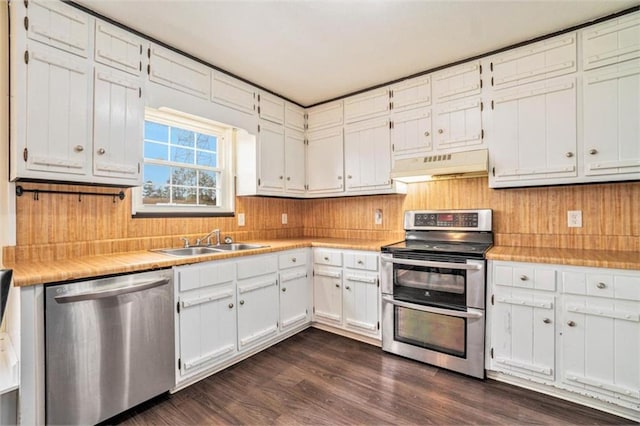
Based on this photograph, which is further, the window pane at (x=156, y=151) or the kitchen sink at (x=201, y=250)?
the window pane at (x=156, y=151)

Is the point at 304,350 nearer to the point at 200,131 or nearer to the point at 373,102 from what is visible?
the point at 200,131

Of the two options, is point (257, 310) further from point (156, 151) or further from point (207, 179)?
point (156, 151)

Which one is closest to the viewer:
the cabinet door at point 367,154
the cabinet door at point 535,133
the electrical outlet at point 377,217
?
the cabinet door at point 535,133

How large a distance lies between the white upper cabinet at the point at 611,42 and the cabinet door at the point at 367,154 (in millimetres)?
1537

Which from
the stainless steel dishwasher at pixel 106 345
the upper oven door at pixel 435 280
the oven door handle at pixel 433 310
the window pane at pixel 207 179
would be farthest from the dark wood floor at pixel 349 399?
the window pane at pixel 207 179

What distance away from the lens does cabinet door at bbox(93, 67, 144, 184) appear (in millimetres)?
1963

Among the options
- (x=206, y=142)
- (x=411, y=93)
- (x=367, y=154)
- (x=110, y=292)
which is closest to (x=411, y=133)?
(x=411, y=93)

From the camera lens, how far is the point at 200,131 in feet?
9.66

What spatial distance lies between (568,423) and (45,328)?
9.31 ft

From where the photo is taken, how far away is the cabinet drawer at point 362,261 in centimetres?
270

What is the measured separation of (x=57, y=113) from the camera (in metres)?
1.79

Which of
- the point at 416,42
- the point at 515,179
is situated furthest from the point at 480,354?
the point at 416,42

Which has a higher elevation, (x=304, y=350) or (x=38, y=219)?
(x=38, y=219)

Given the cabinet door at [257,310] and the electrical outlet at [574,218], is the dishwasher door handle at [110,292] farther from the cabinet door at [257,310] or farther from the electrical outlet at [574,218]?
the electrical outlet at [574,218]
